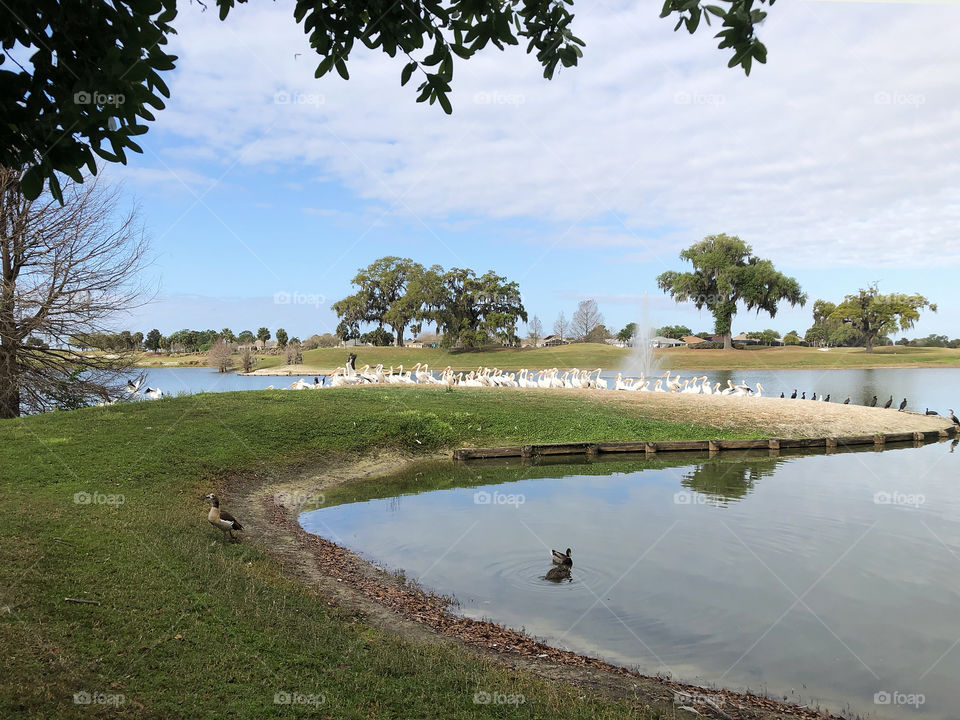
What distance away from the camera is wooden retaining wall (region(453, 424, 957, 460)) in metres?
24.7

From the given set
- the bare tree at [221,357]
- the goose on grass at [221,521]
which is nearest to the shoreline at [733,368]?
the bare tree at [221,357]

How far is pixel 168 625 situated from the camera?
718 centimetres

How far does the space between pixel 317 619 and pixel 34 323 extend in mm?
17834

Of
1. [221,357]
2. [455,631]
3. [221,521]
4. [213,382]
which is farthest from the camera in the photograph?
[221,357]

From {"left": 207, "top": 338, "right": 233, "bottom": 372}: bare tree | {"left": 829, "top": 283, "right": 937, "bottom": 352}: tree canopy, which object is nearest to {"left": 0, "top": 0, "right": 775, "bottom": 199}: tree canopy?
{"left": 207, "top": 338, "right": 233, "bottom": 372}: bare tree

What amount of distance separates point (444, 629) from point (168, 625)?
3714 millimetres

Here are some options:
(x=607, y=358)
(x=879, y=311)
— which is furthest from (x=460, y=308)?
(x=879, y=311)

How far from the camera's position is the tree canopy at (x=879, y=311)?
95250 millimetres

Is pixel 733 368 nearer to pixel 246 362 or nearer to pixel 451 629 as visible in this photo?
pixel 246 362

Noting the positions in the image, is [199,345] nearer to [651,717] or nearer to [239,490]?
[239,490]

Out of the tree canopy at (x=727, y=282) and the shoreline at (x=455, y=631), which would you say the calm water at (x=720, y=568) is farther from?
the tree canopy at (x=727, y=282)

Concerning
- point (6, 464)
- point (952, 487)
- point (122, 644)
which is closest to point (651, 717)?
point (122, 644)

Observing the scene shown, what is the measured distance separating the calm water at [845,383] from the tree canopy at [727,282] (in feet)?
51.6

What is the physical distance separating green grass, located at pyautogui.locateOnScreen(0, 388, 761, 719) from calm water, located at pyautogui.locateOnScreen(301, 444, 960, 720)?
278cm
